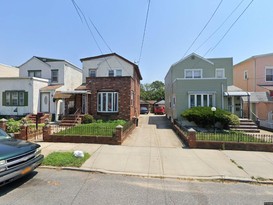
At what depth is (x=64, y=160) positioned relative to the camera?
6754 mm

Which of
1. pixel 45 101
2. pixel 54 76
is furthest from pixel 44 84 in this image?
pixel 45 101

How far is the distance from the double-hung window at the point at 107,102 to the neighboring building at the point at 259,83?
13.1 m

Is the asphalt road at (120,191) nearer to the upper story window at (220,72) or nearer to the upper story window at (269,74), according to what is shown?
the upper story window at (220,72)

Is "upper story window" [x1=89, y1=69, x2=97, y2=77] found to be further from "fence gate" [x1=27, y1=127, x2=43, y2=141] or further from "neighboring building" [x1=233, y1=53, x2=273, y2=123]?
"neighboring building" [x1=233, y1=53, x2=273, y2=123]

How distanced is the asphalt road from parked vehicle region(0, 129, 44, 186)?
43 cm

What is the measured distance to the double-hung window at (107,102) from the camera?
679 inches

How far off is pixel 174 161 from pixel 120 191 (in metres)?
3.17

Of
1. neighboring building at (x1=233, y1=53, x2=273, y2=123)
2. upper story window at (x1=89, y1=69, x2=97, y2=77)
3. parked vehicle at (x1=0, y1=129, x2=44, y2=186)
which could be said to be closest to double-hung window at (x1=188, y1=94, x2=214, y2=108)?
neighboring building at (x1=233, y1=53, x2=273, y2=123)

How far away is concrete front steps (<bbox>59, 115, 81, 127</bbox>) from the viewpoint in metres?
15.4

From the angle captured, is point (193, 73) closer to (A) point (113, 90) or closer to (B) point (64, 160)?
(A) point (113, 90)

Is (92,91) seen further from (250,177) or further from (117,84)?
(250,177)

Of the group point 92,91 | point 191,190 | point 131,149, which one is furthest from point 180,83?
point 191,190

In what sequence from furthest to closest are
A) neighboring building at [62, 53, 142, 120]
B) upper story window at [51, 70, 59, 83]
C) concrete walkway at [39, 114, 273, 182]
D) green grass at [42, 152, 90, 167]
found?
1. upper story window at [51, 70, 59, 83]
2. neighboring building at [62, 53, 142, 120]
3. green grass at [42, 152, 90, 167]
4. concrete walkway at [39, 114, 273, 182]

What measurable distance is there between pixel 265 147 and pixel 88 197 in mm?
8816
